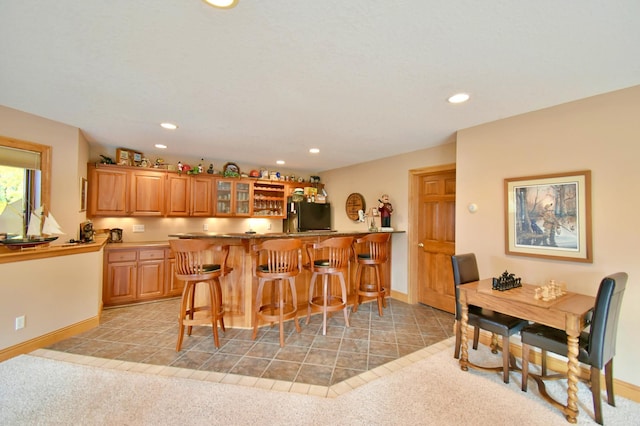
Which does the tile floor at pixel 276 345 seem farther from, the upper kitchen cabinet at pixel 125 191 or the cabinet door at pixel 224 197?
the cabinet door at pixel 224 197

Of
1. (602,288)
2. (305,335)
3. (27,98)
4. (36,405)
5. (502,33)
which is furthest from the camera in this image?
(305,335)

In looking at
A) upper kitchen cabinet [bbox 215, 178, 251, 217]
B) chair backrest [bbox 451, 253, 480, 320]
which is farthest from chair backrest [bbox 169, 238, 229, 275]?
chair backrest [bbox 451, 253, 480, 320]

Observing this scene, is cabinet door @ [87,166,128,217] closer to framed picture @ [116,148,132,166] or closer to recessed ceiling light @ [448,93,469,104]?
framed picture @ [116,148,132,166]

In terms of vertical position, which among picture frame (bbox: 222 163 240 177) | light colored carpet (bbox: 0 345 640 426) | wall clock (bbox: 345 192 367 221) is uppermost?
picture frame (bbox: 222 163 240 177)

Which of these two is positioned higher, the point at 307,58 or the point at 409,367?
the point at 307,58

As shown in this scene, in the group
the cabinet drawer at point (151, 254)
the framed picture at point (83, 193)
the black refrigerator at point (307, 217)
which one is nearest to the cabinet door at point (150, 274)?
the cabinet drawer at point (151, 254)

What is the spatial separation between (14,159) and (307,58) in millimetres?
3367

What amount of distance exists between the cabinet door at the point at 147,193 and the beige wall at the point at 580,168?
4.72 meters

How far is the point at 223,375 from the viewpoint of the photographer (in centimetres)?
237

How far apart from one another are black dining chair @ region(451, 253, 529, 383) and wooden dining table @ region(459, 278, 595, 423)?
93 millimetres

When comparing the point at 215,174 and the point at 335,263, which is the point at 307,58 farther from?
the point at 215,174

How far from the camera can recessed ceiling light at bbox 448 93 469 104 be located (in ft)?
7.73

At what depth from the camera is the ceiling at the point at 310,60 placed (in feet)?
4.66

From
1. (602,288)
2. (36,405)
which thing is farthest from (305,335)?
(602,288)
